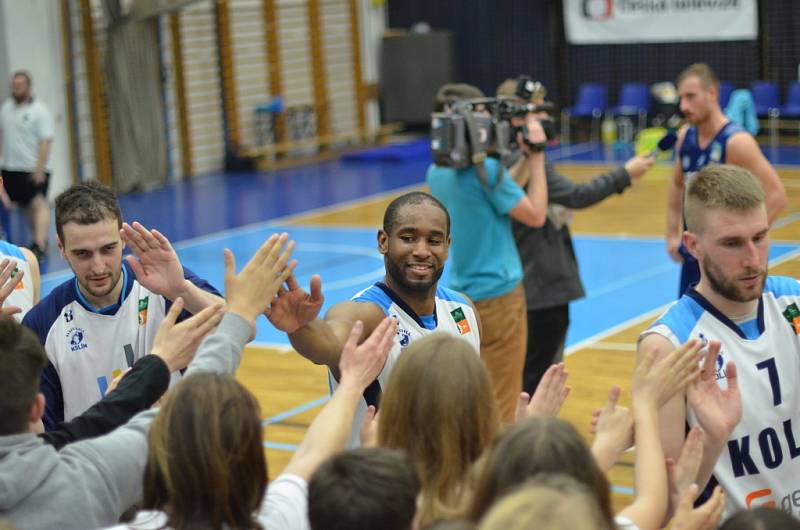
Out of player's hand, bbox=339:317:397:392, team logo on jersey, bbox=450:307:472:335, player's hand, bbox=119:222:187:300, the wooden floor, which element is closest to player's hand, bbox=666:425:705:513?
player's hand, bbox=339:317:397:392

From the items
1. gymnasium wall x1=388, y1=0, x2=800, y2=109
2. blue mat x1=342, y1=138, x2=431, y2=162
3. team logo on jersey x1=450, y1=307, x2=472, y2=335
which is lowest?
blue mat x1=342, y1=138, x2=431, y2=162

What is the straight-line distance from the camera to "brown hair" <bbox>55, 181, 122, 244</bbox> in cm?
463

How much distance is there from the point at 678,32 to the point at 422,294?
1756cm

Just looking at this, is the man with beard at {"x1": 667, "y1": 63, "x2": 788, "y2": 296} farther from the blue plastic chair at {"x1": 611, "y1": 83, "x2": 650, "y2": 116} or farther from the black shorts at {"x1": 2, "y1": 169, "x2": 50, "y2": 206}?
the blue plastic chair at {"x1": 611, "y1": 83, "x2": 650, "y2": 116}

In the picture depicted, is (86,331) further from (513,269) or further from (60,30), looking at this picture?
(60,30)

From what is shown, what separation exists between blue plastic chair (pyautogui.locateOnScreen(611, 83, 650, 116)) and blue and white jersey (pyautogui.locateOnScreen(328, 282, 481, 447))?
1674cm

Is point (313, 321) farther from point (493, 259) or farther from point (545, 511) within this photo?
point (493, 259)

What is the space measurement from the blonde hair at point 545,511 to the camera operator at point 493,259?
170 inches

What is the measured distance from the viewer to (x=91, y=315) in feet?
15.3

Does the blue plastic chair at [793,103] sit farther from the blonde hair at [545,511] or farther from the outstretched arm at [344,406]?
the blonde hair at [545,511]

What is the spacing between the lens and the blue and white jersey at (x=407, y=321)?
14.5ft

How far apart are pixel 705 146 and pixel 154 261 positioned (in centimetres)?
440

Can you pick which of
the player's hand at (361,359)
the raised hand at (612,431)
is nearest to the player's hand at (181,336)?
the player's hand at (361,359)

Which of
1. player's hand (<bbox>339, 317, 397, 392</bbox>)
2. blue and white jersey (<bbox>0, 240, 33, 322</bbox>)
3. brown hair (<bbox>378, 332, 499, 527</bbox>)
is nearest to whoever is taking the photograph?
brown hair (<bbox>378, 332, 499, 527</bbox>)
